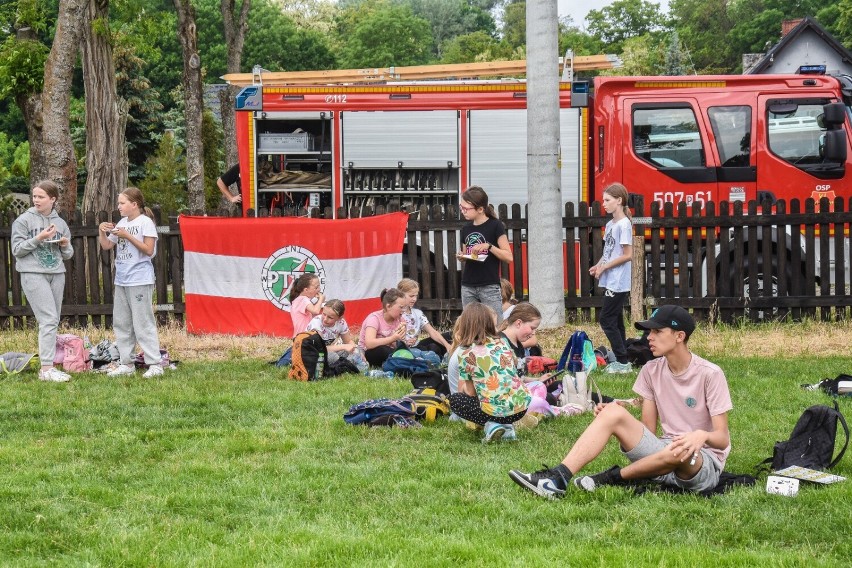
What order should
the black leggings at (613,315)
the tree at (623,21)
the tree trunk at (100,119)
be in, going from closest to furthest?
the black leggings at (613,315), the tree trunk at (100,119), the tree at (623,21)

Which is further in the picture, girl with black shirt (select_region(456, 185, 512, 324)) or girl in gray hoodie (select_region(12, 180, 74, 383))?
girl in gray hoodie (select_region(12, 180, 74, 383))

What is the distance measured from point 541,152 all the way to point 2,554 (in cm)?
925

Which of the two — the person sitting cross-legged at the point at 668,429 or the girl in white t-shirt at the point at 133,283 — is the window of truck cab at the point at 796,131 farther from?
the person sitting cross-legged at the point at 668,429

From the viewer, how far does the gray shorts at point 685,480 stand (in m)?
6.52

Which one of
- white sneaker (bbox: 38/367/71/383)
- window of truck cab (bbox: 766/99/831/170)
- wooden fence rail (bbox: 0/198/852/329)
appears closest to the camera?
white sneaker (bbox: 38/367/71/383)

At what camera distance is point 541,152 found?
1371cm

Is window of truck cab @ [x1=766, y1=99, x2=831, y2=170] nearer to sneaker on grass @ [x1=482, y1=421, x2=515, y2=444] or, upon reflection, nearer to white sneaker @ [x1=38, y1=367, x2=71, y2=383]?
sneaker on grass @ [x1=482, y1=421, x2=515, y2=444]

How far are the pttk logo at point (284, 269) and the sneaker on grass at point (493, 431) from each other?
242 inches

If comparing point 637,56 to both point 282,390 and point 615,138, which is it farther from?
point 282,390

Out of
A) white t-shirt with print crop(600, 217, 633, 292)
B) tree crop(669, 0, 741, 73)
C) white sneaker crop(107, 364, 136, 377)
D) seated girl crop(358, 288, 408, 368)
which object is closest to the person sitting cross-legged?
white t-shirt with print crop(600, 217, 633, 292)

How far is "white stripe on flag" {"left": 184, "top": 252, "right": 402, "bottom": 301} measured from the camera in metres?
13.9

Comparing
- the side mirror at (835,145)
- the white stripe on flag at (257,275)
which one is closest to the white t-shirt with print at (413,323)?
the white stripe on flag at (257,275)

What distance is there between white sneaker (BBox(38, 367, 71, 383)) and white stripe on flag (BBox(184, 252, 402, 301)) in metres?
3.23

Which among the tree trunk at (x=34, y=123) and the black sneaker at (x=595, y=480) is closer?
the black sneaker at (x=595, y=480)
